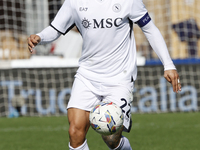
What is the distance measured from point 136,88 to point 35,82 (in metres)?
2.31

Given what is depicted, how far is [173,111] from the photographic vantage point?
912cm

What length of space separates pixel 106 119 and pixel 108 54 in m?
0.66

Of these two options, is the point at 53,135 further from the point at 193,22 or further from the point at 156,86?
the point at 193,22

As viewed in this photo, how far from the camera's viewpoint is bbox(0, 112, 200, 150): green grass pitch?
539 cm

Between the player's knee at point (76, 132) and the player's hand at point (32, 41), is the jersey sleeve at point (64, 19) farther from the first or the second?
the player's knee at point (76, 132)

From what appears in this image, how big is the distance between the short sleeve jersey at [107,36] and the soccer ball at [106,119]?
0.40 m

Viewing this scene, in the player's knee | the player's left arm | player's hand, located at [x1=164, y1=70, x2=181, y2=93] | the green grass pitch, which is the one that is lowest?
the green grass pitch

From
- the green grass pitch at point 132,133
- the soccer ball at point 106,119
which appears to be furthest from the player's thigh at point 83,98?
the green grass pitch at point 132,133

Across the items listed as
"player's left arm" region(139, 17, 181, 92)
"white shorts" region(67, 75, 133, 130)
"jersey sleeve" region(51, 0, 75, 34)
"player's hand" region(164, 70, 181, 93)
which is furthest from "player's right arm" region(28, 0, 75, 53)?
"player's hand" region(164, 70, 181, 93)

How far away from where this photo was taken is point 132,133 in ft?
21.4

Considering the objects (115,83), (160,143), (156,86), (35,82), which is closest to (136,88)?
(156,86)

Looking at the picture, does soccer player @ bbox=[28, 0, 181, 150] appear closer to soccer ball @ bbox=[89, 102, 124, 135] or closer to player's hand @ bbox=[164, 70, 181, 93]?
player's hand @ bbox=[164, 70, 181, 93]

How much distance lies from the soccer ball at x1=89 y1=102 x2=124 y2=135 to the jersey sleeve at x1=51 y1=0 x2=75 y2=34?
0.95 metres

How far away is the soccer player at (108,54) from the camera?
359 cm
